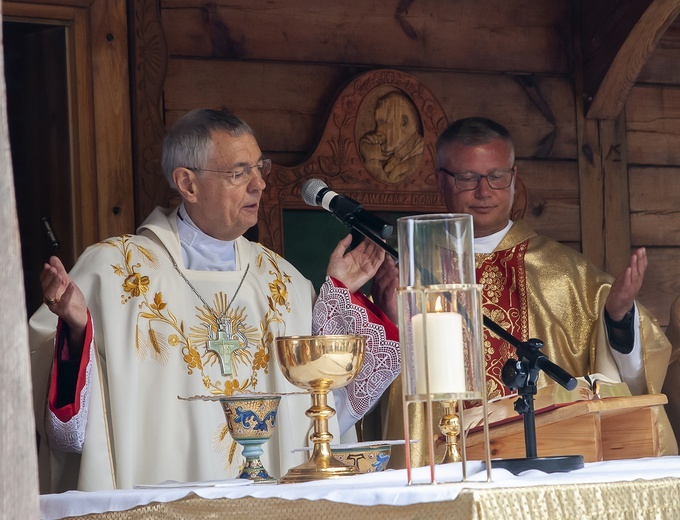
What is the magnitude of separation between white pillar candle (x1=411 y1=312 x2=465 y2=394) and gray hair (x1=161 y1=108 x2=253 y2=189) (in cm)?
229

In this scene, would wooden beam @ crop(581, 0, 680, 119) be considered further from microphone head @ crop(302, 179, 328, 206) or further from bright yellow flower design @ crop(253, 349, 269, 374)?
microphone head @ crop(302, 179, 328, 206)

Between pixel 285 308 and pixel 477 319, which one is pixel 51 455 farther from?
pixel 477 319

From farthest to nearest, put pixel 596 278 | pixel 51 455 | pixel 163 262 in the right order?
pixel 596 278 → pixel 163 262 → pixel 51 455

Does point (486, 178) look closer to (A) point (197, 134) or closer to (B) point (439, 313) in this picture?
(A) point (197, 134)

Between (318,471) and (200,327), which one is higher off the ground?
(200,327)

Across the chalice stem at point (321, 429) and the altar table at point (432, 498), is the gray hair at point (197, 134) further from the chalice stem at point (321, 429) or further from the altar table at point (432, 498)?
the altar table at point (432, 498)

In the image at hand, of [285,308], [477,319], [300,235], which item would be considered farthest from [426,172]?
[477,319]

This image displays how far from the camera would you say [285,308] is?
13.9 feet

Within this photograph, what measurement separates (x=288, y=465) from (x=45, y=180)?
6.15ft

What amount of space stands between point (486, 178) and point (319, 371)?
2289 millimetres

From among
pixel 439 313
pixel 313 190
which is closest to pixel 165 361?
pixel 313 190

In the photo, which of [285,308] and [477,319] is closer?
[477,319]

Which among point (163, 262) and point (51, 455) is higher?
point (163, 262)

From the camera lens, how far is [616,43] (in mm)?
5277
